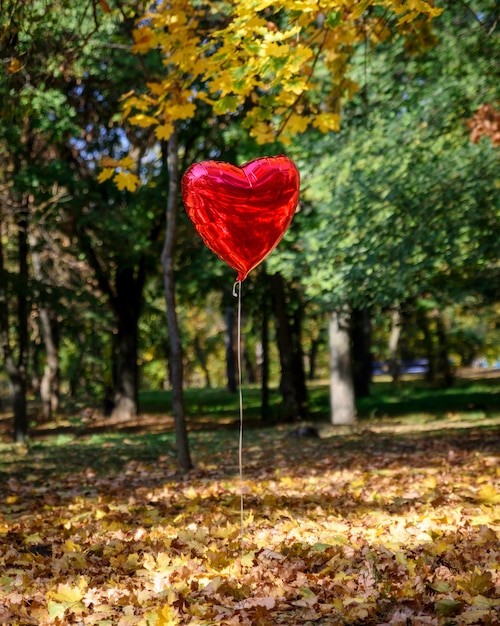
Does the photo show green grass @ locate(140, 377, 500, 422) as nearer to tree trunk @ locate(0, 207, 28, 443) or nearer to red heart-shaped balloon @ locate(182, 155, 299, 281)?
tree trunk @ locate(0, 207, 28, 443)

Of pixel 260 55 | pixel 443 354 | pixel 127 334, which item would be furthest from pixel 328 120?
pixel 443 354

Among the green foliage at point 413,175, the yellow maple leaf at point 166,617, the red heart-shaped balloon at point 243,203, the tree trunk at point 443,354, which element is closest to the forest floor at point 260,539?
the yellow maple leaf at point 166,617

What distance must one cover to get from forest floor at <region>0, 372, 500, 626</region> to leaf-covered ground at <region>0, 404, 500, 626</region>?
0.04 ft

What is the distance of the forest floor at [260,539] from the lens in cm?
347

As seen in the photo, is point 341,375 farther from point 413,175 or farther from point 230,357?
point 230,357

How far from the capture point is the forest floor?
347cm

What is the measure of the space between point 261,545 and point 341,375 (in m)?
10.5

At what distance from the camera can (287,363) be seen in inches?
652

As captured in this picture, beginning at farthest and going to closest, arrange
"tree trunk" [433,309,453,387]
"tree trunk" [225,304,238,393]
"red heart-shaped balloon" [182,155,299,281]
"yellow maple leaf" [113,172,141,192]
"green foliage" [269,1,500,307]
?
"tree trunk" [225,304,238,393] < "tree trunk" [433,309,453,387] < "green foliage" [269,1,500,307] < "yellow maple leaf" [113,172,141,192] < "red heart-shaped balloon" [182,155,299,281]

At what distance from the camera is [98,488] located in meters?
7.67

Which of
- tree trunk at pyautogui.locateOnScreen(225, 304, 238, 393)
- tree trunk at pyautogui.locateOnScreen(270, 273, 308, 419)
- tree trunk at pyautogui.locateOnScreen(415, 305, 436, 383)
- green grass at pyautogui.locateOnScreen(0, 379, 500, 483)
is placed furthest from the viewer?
tree trunk at pyautogui.locateOnScreen(225, 304, 238, 393)

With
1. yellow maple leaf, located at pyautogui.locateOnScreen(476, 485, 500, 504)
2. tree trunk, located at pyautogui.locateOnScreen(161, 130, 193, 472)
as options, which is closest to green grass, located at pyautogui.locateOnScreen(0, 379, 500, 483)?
tree trunk, located at pyautogui.locateOnScreen(161, 130, 193, 472)

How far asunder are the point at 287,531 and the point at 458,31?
7.80m

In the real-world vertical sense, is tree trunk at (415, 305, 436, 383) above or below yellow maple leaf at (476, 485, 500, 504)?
above
